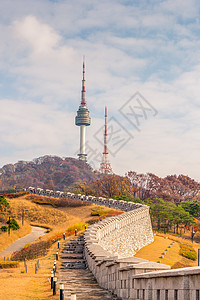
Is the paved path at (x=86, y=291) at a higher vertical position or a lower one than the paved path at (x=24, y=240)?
higher

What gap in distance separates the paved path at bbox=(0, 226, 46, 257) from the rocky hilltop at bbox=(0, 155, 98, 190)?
2312 inches

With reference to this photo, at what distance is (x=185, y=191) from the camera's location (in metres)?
101

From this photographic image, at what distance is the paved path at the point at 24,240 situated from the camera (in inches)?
1581

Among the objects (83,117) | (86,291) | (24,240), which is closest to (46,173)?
(83,117)

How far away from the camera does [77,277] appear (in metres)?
16.0

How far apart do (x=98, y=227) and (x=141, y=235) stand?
67.2 feet

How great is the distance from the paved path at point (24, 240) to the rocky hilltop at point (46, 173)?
2312 inches

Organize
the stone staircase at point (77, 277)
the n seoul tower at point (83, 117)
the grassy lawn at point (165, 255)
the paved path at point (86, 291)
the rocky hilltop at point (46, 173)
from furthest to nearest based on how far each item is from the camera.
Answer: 1. the n seoul tower at point (83, 117)
2. the rocky hilltop at point (46, 173)
3. the grassy lawn at point (165, 255)
4. the stone staircase at point (77, 277)
5. the paved path at point (86, 291)

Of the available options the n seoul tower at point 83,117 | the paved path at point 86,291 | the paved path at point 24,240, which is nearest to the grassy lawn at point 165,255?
the paved path at point 24,240

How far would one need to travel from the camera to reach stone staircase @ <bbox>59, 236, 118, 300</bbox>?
10945mm

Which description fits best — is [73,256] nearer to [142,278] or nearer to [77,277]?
[77,277]

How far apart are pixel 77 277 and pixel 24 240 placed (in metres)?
31.4

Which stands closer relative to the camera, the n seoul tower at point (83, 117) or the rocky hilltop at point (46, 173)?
the rocky hilltop at point (46, 173)

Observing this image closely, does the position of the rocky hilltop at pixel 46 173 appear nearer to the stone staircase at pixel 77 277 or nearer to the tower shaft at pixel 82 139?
the tower shaft at pixel 82 139
